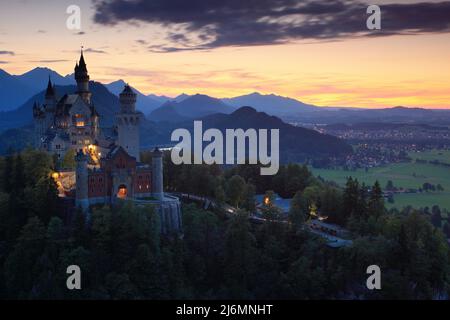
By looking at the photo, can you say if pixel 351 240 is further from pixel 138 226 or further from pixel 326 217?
pixel 138 226

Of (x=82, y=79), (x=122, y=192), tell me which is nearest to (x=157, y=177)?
(x=122, y=192)

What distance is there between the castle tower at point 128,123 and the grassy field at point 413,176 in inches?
3239

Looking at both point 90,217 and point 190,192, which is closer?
point 90,217

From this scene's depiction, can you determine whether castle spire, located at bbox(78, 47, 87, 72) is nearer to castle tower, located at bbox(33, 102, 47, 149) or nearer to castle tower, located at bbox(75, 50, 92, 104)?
castle tower, located at bbox(75, 50, 92, 104)

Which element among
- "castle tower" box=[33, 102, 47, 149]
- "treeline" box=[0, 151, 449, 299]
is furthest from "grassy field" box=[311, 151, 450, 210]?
"castle tower" box=[33, 102, 47, 149]

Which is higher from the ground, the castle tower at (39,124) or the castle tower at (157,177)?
the castle tower at (39,124)

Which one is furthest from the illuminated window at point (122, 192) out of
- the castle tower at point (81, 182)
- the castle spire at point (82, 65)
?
the castle spire at point (82, 65)

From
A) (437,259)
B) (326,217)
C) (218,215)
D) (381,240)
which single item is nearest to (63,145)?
(218,215)

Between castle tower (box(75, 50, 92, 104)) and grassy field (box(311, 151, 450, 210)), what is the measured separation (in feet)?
271

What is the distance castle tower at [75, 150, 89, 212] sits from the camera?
188 feet

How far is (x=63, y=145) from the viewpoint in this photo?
73375 millimetres

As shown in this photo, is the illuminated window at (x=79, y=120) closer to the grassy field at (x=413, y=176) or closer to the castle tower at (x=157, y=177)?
the castle tower at (x=157, y=177)

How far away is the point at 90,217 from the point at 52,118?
2946cm

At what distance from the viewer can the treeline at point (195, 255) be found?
52.8 meters
